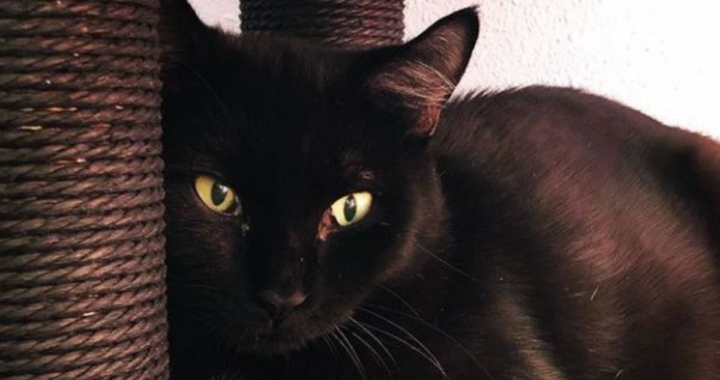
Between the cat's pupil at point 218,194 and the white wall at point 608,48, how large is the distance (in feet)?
3.32

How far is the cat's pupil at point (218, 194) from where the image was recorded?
2.67 feet

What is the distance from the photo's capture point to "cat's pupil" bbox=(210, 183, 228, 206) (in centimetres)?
81

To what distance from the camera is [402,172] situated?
2.93 ft

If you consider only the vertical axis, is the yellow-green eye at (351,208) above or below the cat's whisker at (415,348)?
above

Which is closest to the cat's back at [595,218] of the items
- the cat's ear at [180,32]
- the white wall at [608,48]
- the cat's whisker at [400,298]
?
the cat's whisker at [400,298]

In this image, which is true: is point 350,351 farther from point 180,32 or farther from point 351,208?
point 180,32

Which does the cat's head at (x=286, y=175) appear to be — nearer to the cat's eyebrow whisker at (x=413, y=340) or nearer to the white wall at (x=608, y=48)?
the cat's eyebrow whisker at (x=413, y=340)

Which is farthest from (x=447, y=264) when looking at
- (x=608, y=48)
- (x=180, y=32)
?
(x=608, y=48)

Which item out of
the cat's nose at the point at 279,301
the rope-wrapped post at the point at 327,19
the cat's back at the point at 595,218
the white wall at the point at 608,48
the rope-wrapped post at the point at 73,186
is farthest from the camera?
the white wall at the point at 608,48

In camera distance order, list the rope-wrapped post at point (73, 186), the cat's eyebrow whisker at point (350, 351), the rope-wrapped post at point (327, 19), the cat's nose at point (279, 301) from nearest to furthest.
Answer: the rope-wrapped post at point (73, 186) < the cat's nose at point (279, 301) < the cat's eyebrow whisker at point (350, 351) < the rope-wrapped post at point (327, 19)

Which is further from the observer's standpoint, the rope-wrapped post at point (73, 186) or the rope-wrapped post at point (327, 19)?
the rope-wrapped post at point (327, 19)

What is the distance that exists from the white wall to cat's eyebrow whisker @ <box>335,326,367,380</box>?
0.96 metres

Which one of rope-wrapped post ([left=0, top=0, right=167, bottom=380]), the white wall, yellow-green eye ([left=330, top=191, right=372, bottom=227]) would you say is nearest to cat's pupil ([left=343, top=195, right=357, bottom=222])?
yellow-green eye ([left=330, top=191, right=372, bottom=227])

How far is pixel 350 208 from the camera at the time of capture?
84 cm
